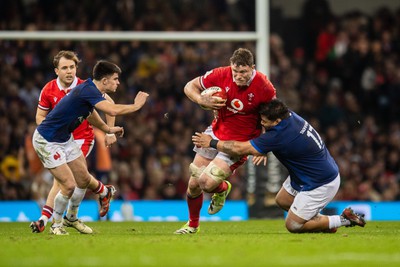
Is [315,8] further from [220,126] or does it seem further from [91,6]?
[220,126]

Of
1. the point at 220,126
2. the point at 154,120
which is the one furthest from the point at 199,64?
the point at 220,126

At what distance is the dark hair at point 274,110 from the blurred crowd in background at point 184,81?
348 inches

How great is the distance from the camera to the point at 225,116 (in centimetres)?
1186

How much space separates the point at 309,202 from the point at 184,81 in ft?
35.7

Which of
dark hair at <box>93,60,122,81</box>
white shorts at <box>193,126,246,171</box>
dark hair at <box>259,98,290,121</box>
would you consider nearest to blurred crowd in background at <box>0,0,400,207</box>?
white shorts at <box>193,126,246,171</box>

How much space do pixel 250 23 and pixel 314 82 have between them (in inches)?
91.0

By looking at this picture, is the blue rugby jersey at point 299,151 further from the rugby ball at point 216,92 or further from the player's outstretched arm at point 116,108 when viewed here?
the player's outstretched arm at point 116,108

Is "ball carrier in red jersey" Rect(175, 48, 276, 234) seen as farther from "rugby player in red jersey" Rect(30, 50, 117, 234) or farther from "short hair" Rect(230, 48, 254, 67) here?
"rugby player in red jersey" Rect(30, 50, 117, 234)

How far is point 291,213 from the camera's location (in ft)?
37.7

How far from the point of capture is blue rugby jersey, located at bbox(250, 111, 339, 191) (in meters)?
A: 11.0

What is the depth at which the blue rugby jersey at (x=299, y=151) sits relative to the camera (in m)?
11.0

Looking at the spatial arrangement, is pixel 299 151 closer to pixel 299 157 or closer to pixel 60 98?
pixel 299 157

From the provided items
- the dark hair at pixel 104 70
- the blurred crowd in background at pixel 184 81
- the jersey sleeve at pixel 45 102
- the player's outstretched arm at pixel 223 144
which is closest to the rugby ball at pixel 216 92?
the player's outstretched arm at pixel 223 144

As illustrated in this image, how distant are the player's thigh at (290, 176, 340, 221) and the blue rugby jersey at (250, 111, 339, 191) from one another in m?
0.07
